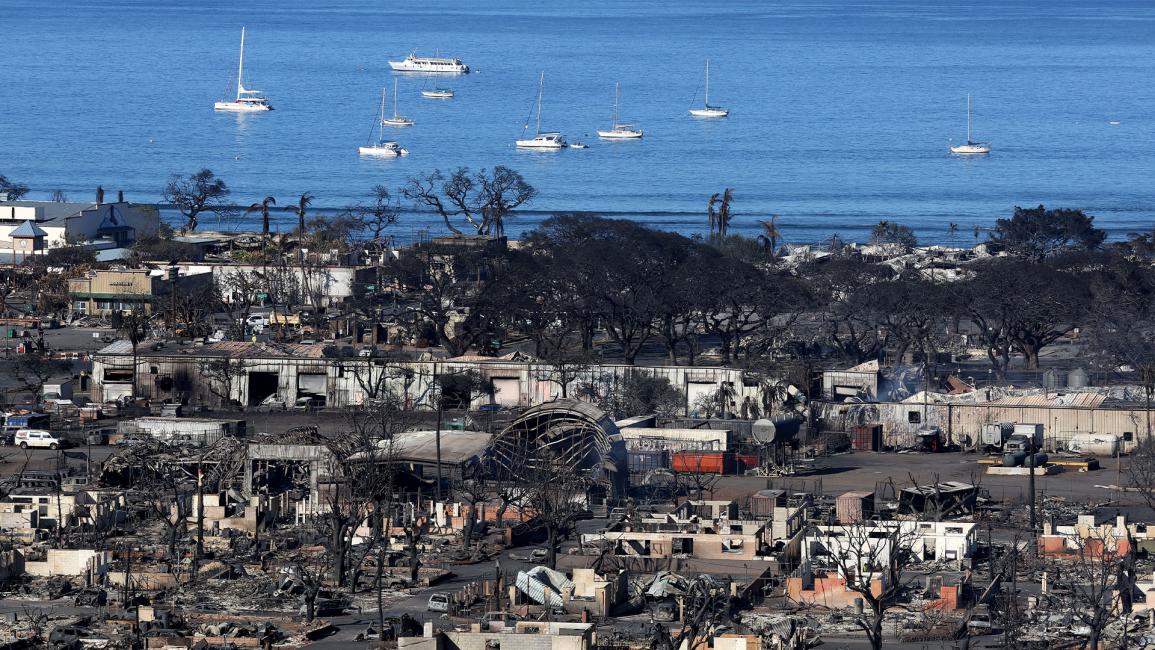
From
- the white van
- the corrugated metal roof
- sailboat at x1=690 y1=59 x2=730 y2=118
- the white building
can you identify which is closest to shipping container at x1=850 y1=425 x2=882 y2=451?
the corrugated metal roof

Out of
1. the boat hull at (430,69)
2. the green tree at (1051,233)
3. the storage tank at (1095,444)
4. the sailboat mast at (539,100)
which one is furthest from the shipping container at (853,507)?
the boat hull at (430,69)

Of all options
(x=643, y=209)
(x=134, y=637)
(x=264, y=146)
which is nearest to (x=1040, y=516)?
(x=134, y=637)

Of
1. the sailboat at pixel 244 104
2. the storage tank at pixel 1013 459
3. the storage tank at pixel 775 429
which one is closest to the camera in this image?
the storage tank at pixel 1013 459

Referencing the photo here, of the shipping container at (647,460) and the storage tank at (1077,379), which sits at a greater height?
the storage tank at (1077,379)

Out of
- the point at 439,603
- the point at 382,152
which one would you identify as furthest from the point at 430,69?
the point at 439,603

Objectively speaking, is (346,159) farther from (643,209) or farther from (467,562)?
(467,562)

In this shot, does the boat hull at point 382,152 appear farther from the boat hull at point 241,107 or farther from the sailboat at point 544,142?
the boat hull at point 241,107

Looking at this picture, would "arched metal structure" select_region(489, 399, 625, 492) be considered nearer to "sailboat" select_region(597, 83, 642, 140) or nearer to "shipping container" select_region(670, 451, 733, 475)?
"shipping container" select_region(670, 451, 733, 475)

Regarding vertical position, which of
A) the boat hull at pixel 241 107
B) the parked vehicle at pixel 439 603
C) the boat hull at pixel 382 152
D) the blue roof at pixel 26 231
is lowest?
the parked vehicle at pixel 439 603
